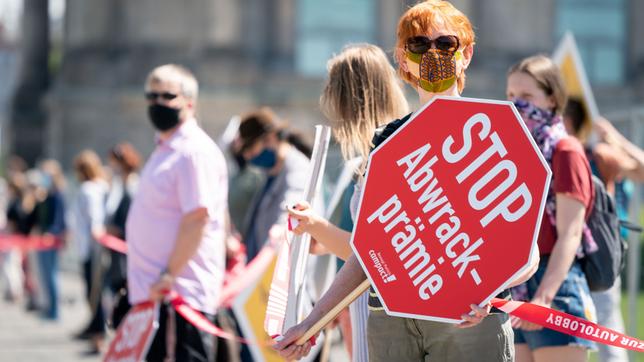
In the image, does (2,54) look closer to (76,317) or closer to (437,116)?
(76,317)

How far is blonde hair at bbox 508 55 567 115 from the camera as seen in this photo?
17.9 feet

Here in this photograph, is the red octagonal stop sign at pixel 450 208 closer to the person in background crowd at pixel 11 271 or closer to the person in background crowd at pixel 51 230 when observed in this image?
the person in background crowd at pixel 51 230

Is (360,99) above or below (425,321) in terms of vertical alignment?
above

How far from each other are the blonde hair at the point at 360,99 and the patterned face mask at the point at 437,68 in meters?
0.99

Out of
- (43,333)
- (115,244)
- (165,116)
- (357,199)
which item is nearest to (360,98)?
(357,199)

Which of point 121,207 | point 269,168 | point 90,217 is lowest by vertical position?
point 90,217

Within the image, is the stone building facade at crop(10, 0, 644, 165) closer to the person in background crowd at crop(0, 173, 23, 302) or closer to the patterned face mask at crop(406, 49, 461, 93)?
the person in background crowd at crop(0, 173, 23, 302)

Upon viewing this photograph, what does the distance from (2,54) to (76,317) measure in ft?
177

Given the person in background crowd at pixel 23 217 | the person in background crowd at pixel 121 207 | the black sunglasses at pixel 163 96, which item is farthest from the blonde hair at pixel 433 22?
the person in background crowd at pixel 23 217

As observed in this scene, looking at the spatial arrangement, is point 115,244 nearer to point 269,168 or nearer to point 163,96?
point 269,168

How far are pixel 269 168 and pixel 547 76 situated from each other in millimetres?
2819

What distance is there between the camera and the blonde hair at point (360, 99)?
16.3ft

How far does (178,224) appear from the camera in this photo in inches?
243

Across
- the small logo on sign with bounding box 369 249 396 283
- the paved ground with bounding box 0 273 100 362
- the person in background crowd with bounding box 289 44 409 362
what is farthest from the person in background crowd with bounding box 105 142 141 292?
the small logo on sign with bounding box 369 249 396 283
